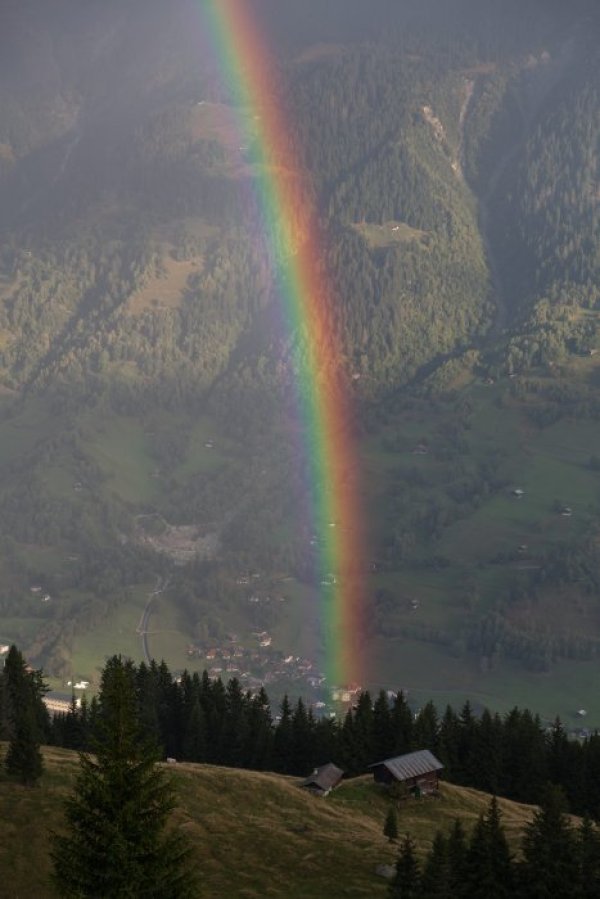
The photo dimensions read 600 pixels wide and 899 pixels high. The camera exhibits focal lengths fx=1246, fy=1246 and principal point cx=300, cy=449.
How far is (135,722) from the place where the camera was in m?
64.9

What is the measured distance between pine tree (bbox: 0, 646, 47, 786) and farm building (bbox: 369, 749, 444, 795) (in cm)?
3682

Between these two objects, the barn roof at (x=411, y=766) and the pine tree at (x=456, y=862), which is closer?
the pine tree at (x=456, y=862)

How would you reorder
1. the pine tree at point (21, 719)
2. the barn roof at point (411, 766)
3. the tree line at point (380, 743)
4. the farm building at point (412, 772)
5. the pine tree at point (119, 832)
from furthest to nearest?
the tree line at point (380, 743), the farm building at point (412, 772), the barn roof at point (411, 766), the pine tree at point (21, 719), the pine tree at point (119, 832)

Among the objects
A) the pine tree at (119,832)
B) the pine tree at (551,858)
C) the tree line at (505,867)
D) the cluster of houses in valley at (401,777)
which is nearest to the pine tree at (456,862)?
the tree line at (505,867)

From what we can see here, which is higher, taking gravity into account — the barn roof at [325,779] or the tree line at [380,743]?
the tree line at [380,743]

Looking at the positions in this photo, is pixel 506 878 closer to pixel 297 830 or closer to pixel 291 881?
pixel 291 881

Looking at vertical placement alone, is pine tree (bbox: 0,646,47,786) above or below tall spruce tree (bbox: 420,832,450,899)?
above

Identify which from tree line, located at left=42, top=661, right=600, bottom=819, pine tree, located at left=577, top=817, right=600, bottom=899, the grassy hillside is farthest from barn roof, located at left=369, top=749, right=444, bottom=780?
pine tree, located at left=577, top=817, right=600, bottom=899

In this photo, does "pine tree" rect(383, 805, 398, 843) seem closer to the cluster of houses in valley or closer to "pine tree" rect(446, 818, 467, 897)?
the cluster of houses in valley

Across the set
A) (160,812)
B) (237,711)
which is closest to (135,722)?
(160,812)

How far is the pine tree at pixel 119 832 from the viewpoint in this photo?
207 ft

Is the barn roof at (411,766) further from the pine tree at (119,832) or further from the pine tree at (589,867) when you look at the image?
the pine tree at (119,832)

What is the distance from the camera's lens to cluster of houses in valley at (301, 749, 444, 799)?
433ft

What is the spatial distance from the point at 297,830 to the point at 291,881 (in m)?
13.5
